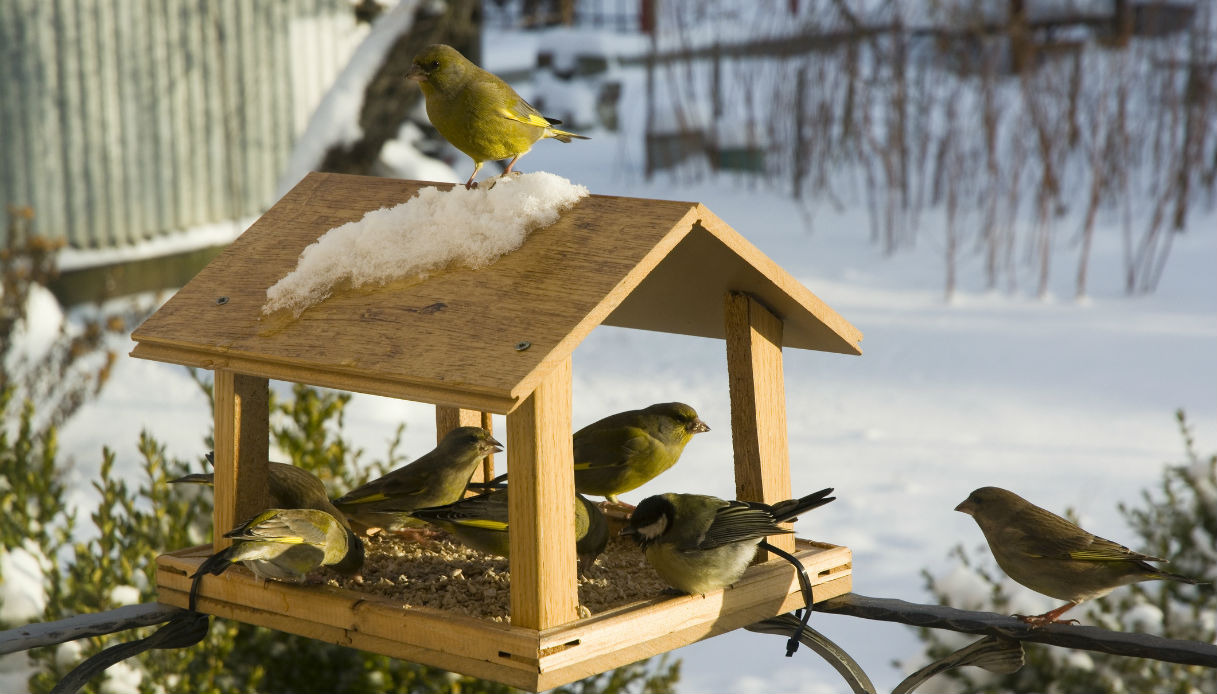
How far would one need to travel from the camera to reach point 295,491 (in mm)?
2496

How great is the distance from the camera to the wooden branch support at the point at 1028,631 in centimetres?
198

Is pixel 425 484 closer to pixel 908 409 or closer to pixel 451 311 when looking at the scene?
pixel 451 311

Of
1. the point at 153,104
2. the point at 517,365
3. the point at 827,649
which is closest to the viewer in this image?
the point at 517,365

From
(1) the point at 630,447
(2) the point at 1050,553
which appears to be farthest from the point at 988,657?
(1) the point at 630,447

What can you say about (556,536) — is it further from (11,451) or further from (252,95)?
(252,95)

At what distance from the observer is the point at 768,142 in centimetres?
1359

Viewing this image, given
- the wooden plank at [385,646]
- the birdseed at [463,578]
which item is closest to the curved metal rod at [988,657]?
the birdseed at [463,578]

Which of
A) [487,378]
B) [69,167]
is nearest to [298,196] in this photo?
[487,378]

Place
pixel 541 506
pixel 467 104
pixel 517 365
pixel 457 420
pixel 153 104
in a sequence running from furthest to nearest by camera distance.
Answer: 1. pixel 153 104
2. pixel 457 420
3. pixel 467 104
4. pixel 541 506
5. pixel 517 365

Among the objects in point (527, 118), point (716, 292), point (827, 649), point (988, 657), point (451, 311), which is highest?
point (527, 118)

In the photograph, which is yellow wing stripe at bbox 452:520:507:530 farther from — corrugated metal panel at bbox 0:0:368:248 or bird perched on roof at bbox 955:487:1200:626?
corrugated metal panel at bbox 0:0:368:248

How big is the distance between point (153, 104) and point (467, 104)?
7.11 m

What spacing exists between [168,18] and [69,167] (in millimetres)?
1328

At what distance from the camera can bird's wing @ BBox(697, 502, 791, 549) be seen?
220 cm
